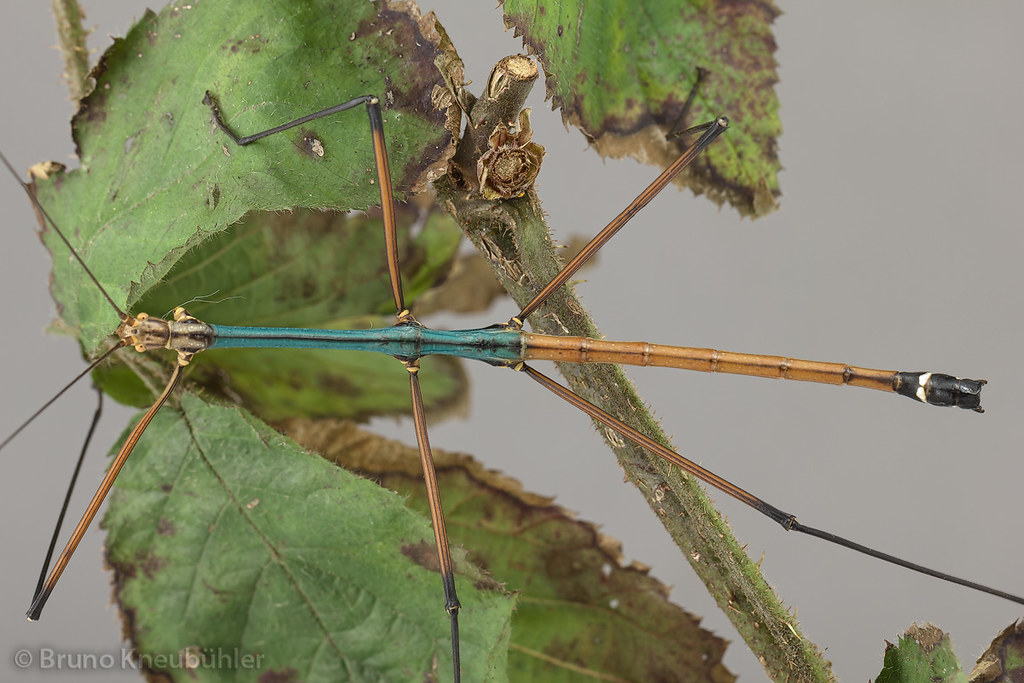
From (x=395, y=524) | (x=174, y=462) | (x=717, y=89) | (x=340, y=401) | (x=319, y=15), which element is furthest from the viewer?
(x=340, y=401)

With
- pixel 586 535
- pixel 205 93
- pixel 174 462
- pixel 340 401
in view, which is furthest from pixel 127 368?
pixel 586 535

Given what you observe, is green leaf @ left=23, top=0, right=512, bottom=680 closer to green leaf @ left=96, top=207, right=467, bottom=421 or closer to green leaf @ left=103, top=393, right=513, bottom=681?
green leaf @ left=103, top=393, right=513, bottom=681

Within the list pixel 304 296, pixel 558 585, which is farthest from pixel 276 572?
pixel 304 296

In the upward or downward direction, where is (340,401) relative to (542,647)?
upward

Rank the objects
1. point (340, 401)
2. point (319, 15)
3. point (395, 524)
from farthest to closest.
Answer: point (340, 401)
point (395, 524)
point (319, 15)

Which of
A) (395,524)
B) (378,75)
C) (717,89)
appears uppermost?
(717,89)

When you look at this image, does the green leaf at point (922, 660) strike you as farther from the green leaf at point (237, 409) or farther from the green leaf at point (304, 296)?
the green leaf at point (304, 296)

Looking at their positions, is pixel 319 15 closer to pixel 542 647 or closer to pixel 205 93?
pixel 205 93

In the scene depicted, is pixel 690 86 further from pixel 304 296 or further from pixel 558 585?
pixel 558 585
